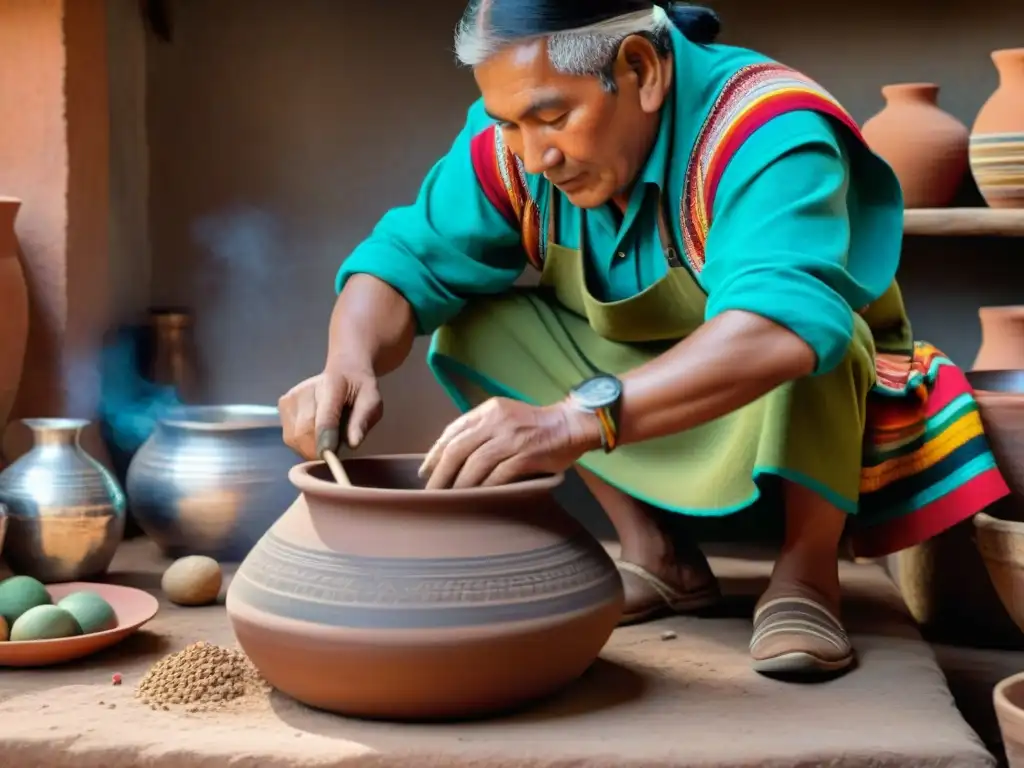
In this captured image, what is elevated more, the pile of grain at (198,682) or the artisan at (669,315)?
the artisan at (669,315)

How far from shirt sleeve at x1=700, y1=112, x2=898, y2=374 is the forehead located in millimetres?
311

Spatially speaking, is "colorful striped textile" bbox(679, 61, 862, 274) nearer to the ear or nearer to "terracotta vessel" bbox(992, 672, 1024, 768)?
the ear

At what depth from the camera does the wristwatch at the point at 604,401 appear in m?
1.95

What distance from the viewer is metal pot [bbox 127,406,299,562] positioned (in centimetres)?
303

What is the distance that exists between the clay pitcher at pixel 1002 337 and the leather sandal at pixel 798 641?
129 centimetres

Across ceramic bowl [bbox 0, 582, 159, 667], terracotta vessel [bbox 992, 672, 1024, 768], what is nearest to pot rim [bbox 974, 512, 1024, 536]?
terracotta vessel [bbox 992, 672, 1024, 768]

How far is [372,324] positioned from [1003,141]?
73.8 inches

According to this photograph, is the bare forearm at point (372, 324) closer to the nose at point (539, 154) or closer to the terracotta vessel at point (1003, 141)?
the nose at point (539, 154)

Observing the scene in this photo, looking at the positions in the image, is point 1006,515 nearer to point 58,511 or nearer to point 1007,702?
point 1007,702

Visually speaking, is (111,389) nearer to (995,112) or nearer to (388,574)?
(388,574)

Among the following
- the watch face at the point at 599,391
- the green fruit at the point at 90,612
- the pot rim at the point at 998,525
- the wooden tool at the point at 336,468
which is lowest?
the green fruit at the point at 90,612

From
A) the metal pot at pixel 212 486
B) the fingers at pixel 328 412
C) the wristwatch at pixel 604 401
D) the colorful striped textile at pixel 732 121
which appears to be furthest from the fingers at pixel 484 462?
the metal pot at pixel 212 486

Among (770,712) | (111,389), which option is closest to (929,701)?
(770,712)

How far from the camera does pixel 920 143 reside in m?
3.50
